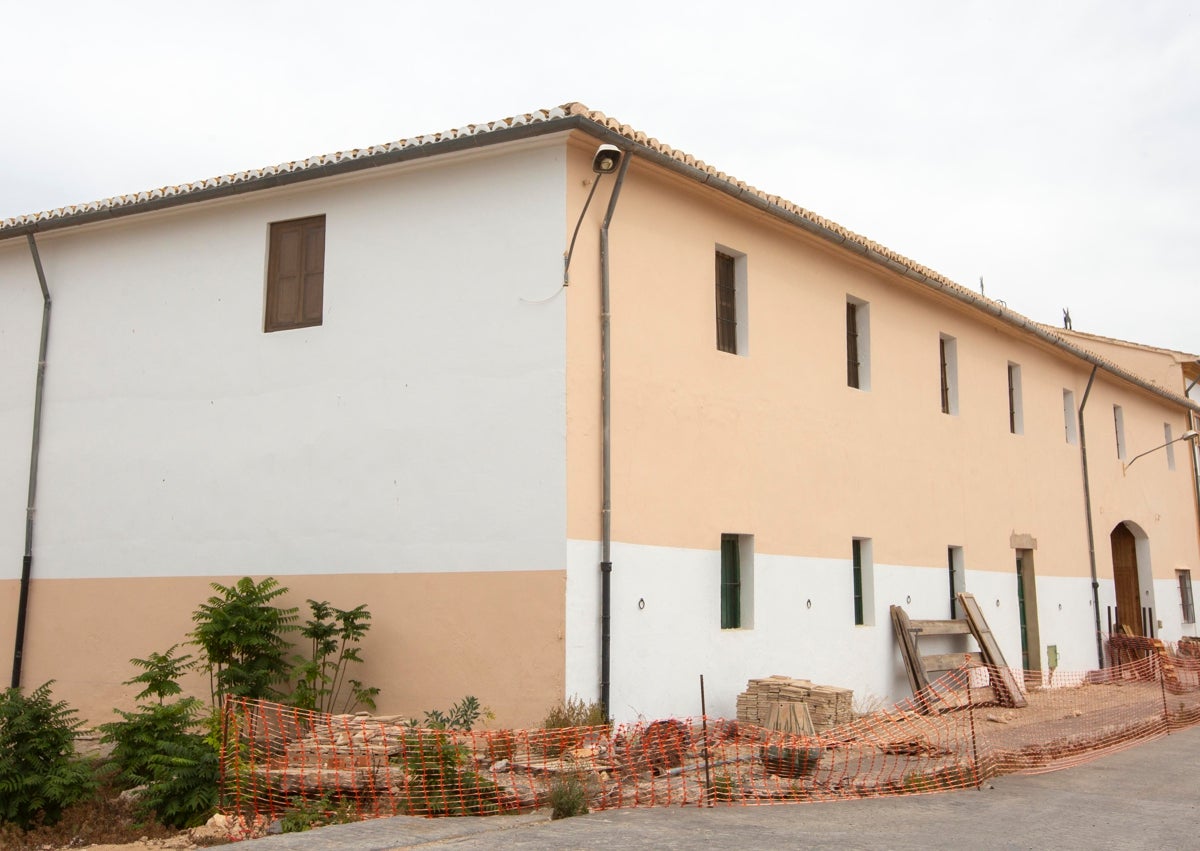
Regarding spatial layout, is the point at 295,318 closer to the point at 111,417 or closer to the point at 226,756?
the point at 111,417

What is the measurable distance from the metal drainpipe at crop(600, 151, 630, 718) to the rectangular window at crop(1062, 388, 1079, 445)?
45.6 feet

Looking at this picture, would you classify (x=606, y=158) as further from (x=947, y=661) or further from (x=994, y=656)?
(x=994, y=656)

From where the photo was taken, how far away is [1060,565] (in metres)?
20.9

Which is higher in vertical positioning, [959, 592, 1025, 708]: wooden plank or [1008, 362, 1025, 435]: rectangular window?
[1008, 362, 1025, 435]: rectangular window

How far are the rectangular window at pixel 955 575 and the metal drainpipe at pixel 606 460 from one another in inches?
321

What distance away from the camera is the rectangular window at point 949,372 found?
59.5 feet

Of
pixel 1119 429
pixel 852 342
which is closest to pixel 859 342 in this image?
pixel 852 342

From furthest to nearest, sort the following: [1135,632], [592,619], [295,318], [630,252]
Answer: [1135,632] → [295,318] → [630,252] → [592,619]

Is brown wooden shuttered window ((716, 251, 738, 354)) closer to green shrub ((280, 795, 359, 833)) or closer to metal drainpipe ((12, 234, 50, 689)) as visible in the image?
green shrub ((280, 795, 359, 833))

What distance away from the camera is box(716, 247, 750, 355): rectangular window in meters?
13.3

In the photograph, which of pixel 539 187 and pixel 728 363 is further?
pixel 728 363

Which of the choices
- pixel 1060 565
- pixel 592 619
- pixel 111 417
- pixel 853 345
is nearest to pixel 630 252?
pixel 592 619

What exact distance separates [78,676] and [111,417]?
2917 millimetres

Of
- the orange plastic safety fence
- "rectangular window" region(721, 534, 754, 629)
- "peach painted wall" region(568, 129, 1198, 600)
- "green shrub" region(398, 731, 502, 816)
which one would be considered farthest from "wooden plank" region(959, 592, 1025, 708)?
"green shrub" region(398, 731, 502, 816)
